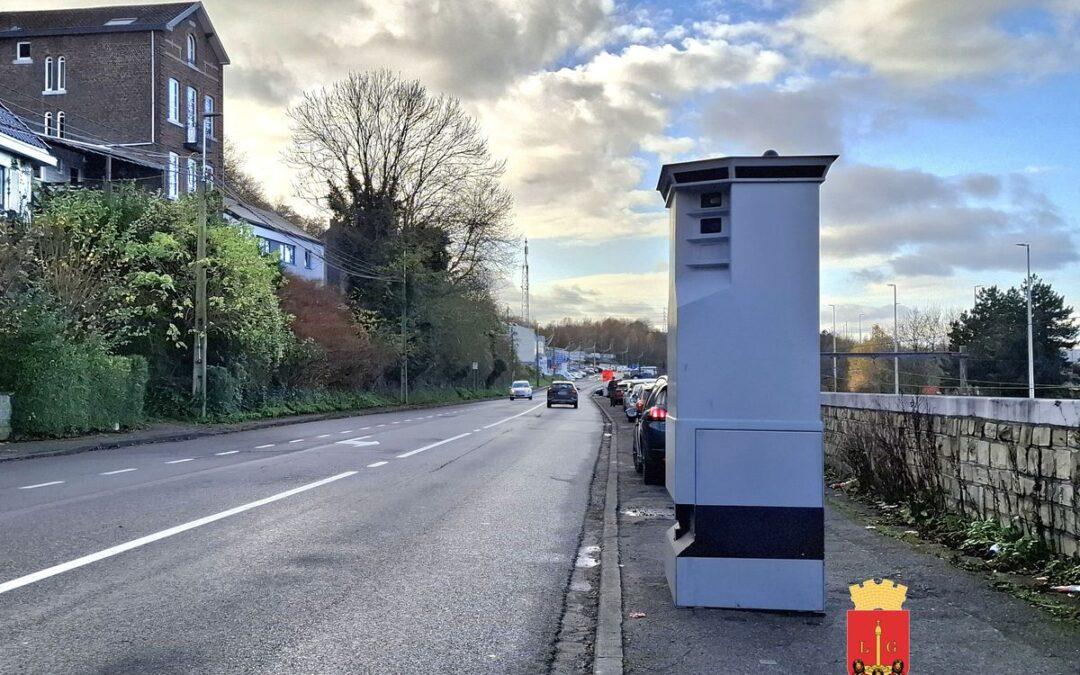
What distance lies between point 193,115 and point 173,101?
141 centimetres

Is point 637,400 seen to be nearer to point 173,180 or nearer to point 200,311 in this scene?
point 200,311

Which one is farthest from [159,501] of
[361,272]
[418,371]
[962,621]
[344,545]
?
[418,371]

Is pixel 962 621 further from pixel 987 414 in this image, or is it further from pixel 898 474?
pixel 898 474

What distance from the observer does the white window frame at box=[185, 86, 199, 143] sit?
47000mm

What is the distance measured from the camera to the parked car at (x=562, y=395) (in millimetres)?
53906

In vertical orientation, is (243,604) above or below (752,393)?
below

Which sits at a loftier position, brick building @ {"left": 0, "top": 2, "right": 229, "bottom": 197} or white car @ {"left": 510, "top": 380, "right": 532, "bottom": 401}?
brick building @ {"left": 0, "top": 2, "right": 229, "bottom": 197}

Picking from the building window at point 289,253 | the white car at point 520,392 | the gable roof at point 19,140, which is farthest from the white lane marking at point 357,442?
the white car at point 520,392

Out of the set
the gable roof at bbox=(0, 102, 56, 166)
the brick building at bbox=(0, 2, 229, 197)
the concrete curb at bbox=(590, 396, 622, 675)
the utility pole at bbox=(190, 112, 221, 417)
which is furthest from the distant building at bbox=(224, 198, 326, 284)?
the concrete curb at bbox=(590, 396, 622, 675)

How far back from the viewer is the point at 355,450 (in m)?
20.1

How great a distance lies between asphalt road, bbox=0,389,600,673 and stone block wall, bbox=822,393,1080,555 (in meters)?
3.59

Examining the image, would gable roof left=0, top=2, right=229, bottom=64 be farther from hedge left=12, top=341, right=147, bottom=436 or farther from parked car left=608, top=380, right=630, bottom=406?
parked car left=608, top=380, right=630, bottom=406

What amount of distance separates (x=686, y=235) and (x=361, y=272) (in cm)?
5116

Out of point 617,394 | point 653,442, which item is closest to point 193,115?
point 617,394
